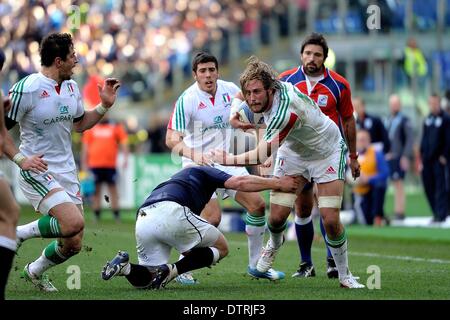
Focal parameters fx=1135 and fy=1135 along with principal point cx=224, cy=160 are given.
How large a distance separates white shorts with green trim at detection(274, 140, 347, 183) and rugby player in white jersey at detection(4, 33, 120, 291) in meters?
2.00

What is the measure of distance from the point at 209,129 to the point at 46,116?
237 cm

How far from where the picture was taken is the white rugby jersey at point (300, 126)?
983cm

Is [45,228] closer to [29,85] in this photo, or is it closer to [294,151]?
[29,85]

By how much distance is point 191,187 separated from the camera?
398 inches

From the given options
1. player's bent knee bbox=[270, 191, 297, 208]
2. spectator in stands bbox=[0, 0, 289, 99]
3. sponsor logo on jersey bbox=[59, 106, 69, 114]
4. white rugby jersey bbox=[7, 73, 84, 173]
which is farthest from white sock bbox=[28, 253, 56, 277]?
spectator in stands bbox=[0, 0, 289, 99]

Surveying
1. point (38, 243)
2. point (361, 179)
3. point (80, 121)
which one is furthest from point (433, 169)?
point (80, 121)

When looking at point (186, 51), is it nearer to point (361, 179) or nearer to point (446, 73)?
point (446, 73)

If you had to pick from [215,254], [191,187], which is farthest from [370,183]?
[191,187]

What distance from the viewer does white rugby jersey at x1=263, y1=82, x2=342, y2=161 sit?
387 inches

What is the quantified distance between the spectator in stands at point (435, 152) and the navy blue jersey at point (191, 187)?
11221 millimetres

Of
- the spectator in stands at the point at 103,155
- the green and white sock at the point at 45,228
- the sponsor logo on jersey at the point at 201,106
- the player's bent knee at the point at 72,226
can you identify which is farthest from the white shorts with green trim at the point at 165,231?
the spectator in stands at the point at 103,155

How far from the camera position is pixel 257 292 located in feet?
33.1

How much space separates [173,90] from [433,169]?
14.7m

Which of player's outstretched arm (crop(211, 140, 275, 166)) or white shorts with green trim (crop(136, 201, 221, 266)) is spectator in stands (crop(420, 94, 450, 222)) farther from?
white shorts with green trim (crop(136, 201, 221, 266))
